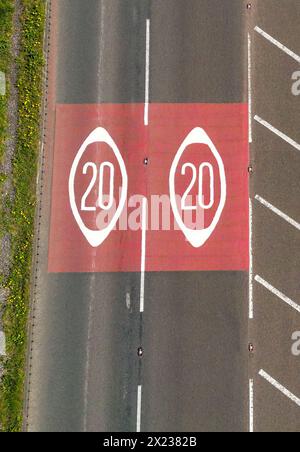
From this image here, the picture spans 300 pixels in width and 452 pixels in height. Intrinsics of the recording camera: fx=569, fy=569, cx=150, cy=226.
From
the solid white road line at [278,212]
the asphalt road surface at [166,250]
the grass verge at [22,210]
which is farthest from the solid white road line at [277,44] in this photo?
the grass verge at [22,210]

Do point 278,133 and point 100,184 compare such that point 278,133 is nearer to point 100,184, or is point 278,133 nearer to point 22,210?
point 100,184

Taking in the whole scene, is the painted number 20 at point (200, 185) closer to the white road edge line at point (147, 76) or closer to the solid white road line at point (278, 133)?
the white road edge line at point (147, 76)

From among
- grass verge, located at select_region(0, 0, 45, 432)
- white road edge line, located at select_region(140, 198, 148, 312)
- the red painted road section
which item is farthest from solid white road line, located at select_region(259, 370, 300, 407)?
grass verge, located at select_region(0, 0, 45, 432)

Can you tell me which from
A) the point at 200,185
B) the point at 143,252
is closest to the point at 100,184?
the point at 143,252
